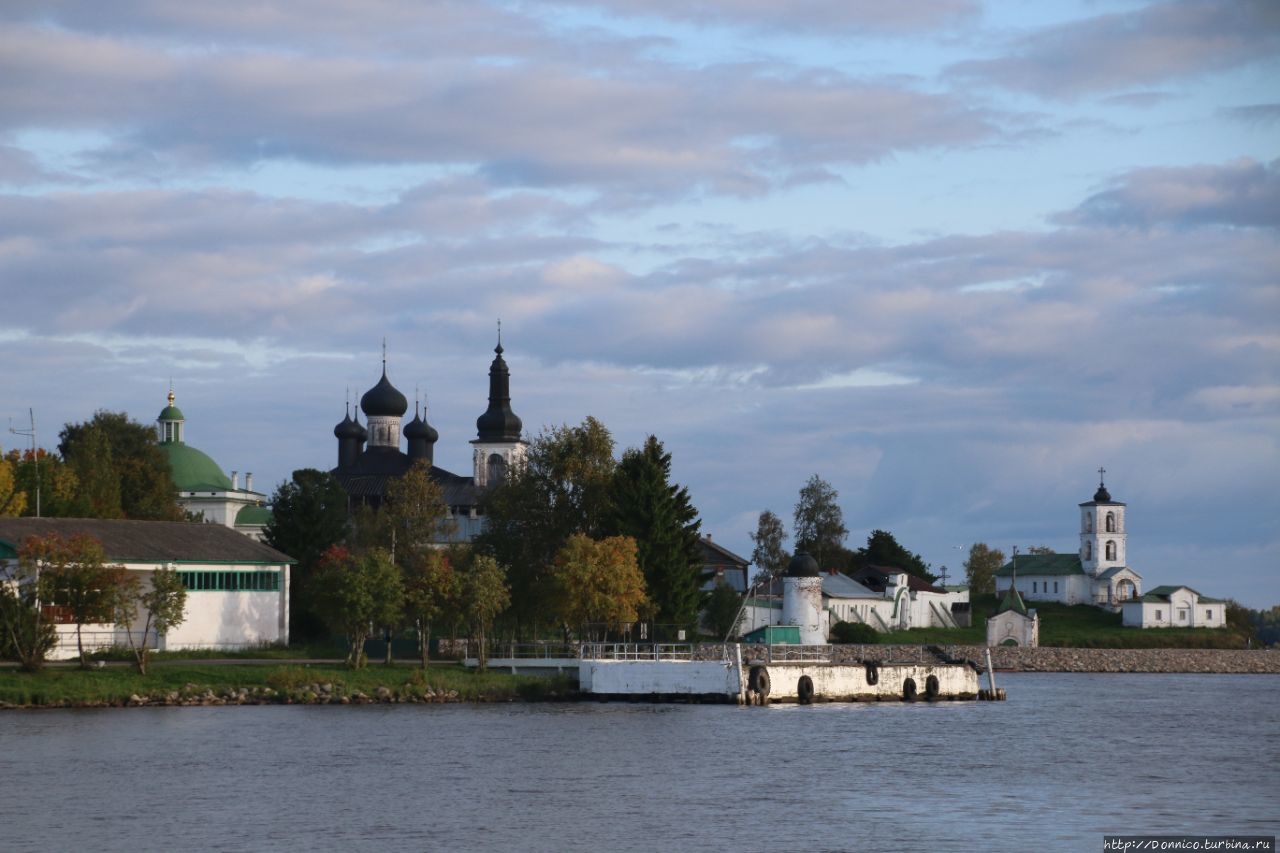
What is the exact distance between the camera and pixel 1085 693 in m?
98.2

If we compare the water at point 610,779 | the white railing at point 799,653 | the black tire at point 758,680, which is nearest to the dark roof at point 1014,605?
the white railing at point 799,653

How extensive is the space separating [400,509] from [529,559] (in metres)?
14.7

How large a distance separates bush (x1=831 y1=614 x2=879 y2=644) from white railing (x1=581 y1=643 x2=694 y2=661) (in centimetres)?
3967

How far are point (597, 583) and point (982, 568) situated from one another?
100800 millimetres

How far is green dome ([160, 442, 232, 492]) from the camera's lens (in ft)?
484

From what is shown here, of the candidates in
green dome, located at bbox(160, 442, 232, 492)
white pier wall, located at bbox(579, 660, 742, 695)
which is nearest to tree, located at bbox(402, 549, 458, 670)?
white pier wall, located at bbox(579, 660, 742, 695)

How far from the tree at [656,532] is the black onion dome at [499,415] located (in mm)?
77557

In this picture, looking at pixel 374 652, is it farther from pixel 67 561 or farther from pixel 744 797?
pixel 744 797

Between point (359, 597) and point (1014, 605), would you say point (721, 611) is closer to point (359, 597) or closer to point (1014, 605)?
point (1014, 605)

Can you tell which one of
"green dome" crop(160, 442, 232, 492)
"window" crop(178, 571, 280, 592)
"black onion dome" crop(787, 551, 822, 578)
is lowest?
"window" crop(178, 571, 280, 592)

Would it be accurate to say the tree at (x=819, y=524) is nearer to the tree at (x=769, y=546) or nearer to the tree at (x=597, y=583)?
the tree at (x=769, y=546)

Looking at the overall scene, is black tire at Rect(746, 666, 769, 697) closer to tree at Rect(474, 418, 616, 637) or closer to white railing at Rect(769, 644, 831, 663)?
white railing at Rect(769, 644, 831, 663)

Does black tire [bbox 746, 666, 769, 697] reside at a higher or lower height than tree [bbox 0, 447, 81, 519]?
lower

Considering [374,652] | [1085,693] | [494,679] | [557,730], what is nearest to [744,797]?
[557,730]
